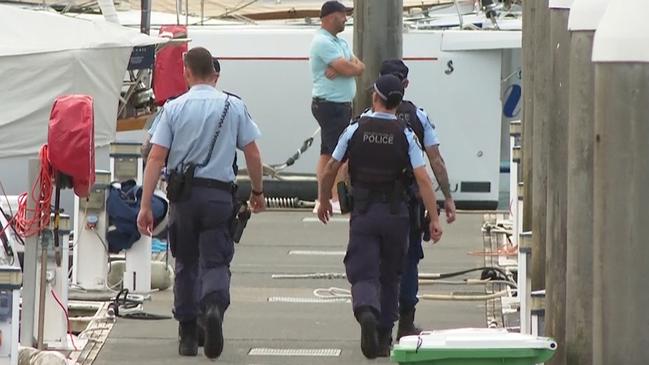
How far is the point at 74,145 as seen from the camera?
10.9 metres

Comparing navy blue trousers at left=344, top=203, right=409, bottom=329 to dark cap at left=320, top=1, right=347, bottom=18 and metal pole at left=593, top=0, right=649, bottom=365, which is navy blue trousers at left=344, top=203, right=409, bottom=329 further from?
dark cap at left=320, top=1, right=347, bottom=18

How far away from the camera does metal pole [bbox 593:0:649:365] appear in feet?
23.5

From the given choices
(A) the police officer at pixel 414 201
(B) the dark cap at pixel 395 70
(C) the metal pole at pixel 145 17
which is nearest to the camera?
(A) the police officer at pixel 414 201

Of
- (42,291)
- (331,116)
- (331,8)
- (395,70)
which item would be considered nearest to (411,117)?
(395,70)

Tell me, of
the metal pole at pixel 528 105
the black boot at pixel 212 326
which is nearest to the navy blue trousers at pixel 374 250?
the black boot at pixel 212 326

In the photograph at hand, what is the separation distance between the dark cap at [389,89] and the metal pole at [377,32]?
6.97 m

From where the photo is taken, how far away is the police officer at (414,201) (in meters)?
11.4

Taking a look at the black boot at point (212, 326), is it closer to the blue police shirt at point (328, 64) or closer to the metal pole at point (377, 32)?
the blue police shirt at point (328, 64)

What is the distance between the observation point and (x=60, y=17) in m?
17.1

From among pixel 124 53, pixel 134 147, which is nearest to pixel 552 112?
pixel 134 147

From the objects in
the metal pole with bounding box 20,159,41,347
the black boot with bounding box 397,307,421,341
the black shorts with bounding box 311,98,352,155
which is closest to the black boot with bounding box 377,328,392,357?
the black boot with bounding box 397,307,421,341

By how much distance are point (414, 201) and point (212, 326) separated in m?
1.49

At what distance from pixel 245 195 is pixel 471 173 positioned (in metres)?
2.66

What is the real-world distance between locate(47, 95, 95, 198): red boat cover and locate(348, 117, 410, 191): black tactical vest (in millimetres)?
1571
